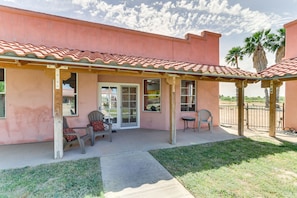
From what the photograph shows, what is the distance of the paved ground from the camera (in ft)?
10.7

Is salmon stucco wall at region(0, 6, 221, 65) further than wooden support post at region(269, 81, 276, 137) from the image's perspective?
No

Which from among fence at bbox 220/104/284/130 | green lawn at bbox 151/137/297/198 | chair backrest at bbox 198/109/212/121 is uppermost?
chair backrest at bbox 198/109/212/121

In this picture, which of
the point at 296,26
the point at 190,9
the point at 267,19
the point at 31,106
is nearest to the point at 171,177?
the point at 31,106

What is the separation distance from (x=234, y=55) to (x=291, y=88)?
1571cm

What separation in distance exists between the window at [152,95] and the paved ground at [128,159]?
6.13 feet

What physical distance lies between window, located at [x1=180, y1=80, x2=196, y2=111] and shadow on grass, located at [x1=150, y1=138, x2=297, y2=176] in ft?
9.76

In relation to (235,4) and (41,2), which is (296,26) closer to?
(235,4)

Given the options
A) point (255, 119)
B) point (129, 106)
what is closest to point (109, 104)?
point (129, 106)

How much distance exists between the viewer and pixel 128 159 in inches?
187

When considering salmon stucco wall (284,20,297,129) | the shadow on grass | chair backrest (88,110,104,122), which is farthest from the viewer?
salmon stucco wall (284,20,297,129)

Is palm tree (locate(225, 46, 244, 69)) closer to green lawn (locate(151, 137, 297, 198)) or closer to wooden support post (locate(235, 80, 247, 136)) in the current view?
wooden support post (locate(235, 80, 247, 136))

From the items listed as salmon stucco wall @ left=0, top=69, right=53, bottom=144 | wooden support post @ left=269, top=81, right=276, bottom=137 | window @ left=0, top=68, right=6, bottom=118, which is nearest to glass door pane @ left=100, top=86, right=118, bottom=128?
salmon stucco wall @ left=0, top=69, right=53, bottom=144

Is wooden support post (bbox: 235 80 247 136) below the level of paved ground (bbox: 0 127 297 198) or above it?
above

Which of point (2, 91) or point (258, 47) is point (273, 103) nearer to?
point (2, 91)
